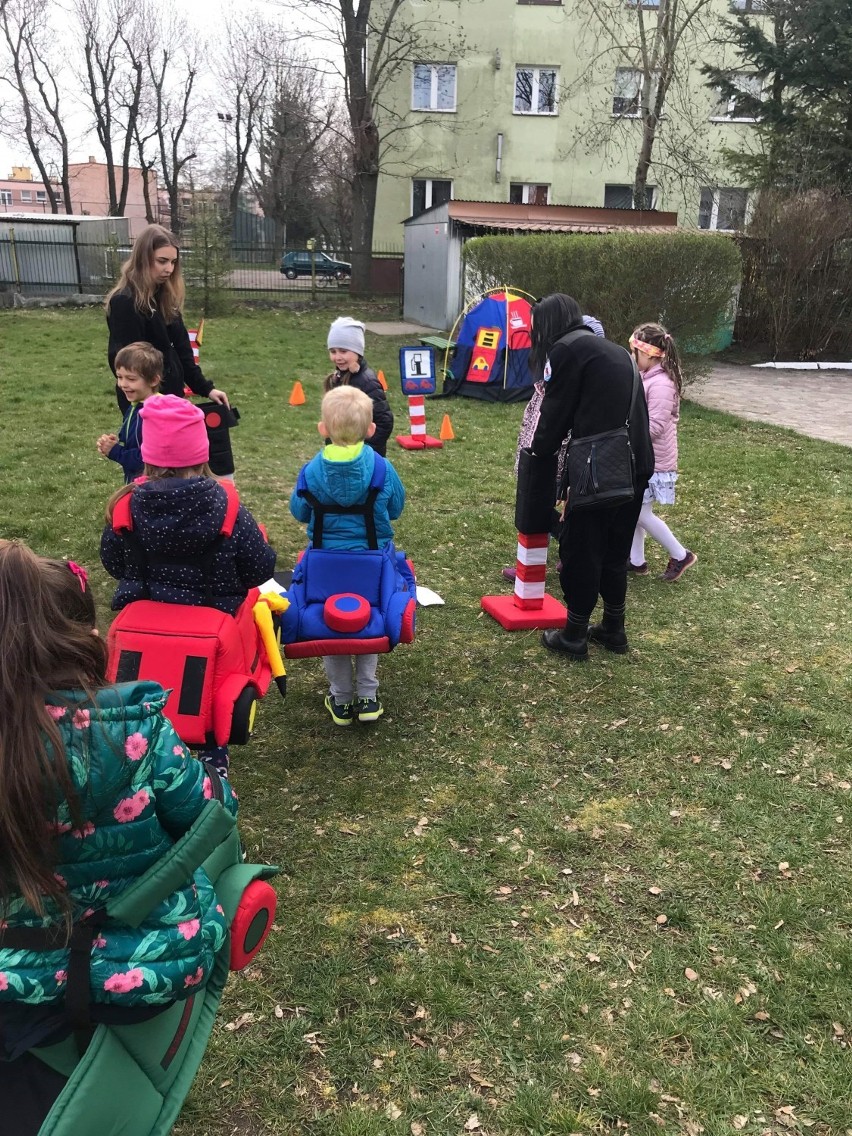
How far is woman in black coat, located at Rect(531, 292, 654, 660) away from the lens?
4250 millimetres

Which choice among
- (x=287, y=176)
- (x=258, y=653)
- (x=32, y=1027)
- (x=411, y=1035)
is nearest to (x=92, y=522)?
(x=258, y=653)

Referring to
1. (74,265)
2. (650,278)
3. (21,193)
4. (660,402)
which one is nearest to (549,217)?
(650,278)

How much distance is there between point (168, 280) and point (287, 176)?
4602 cm

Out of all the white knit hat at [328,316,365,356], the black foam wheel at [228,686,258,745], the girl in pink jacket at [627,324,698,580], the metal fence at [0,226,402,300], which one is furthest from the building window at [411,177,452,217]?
the black foam wheel at [228,686,258,745]

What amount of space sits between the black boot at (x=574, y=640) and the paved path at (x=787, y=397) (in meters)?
6.96

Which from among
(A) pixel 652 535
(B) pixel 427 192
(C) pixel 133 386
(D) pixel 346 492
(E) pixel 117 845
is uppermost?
(B) pixel 427 192

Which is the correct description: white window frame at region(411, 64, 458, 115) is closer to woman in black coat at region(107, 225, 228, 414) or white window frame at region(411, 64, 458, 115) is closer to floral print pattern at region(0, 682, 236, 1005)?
woman in black coat at region(107, 225, 228, 414)

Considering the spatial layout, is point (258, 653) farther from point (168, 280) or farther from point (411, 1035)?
point (168, 280)

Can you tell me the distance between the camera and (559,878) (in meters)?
3.17

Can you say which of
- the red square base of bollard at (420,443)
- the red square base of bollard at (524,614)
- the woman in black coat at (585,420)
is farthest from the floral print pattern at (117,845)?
the red square base of bollard at (420,443)

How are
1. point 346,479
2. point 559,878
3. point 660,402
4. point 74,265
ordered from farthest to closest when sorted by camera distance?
point 74,265 → point 660,402 → point 346,479 → point 559,878

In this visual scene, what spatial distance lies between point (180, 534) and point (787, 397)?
42.6ft

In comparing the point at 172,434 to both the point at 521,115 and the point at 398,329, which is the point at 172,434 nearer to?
the point at 398,329

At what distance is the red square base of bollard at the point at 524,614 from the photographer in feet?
17.2
